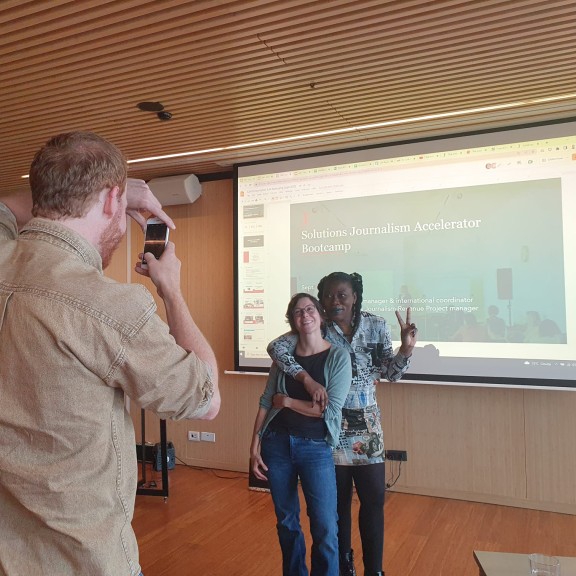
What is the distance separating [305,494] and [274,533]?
1.48 m

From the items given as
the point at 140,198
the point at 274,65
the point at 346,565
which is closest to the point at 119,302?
the point at 140,198

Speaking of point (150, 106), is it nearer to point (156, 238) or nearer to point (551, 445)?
point (156, 238)

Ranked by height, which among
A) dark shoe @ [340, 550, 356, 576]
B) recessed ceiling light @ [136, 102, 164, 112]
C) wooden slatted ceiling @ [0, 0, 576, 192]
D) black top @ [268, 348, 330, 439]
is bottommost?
dark shoe @ [340, 550, 356, 576]

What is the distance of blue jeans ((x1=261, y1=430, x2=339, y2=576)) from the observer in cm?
223

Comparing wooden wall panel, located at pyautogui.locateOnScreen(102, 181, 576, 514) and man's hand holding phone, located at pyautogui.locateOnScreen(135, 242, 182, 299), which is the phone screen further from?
wooden wall panel, located at pyautogui.locateOnScreen(102, 181, 576, 514)

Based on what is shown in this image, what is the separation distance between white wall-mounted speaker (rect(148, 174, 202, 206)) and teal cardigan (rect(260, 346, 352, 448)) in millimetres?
3002

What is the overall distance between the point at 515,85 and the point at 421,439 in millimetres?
2759

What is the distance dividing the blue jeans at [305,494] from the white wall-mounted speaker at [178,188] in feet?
10.5

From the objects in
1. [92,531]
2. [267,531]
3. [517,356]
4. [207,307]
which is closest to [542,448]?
[517,356]

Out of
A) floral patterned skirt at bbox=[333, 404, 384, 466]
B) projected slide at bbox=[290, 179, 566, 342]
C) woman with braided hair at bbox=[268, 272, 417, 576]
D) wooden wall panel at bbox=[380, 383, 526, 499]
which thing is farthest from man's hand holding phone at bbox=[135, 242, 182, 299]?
wooden wall panel at bbox=[380, 383, 526, 499]

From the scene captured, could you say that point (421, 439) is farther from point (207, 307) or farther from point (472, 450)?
point (207, 307)

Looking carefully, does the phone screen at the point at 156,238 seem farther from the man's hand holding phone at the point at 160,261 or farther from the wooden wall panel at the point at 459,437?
the wooden wall panel at the point at 459,437

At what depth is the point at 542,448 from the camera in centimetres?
396

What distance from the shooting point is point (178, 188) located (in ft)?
16.5
